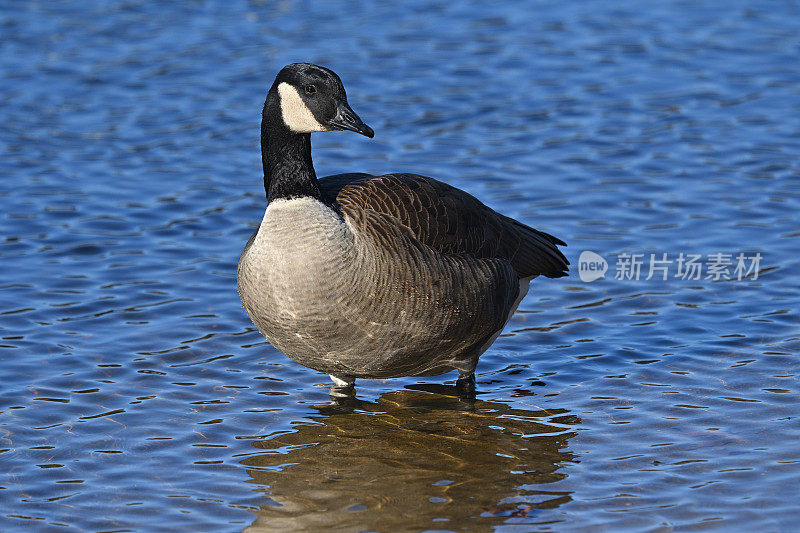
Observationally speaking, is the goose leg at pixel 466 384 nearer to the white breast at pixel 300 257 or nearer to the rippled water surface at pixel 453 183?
the rippled water surface at pixel 453 183

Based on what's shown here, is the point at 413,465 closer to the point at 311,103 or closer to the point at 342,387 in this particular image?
the point at 342,387

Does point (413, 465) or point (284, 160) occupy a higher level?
point (284, 160)

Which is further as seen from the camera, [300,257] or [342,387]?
[342,387]

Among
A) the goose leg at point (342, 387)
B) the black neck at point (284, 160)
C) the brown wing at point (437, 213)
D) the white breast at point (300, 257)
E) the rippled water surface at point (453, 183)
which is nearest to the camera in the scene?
the rippled water surface at point (453, 183)

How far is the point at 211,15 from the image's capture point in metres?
18.8

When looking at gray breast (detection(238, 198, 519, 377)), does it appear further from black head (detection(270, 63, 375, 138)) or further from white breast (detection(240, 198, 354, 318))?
black head (detection(270, 63, 375, 138))

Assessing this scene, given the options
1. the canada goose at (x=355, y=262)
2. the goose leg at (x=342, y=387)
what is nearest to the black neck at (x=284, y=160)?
the canada goose at (x=355, y=262)

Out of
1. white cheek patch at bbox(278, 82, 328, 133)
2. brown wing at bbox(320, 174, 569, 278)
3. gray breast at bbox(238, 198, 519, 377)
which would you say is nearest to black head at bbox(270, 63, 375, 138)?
white cheek patch at bbox(278, 82, 328, 133)

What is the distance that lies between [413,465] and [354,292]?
1.12 m

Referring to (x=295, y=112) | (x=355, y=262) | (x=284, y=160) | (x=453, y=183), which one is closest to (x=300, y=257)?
(x=355, y=262)

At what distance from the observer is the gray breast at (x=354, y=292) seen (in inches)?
288

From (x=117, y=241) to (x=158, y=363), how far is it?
273cm

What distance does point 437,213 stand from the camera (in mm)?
7945

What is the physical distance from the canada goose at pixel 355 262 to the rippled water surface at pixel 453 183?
2.02ft
